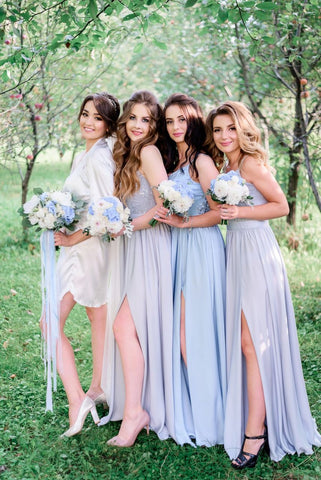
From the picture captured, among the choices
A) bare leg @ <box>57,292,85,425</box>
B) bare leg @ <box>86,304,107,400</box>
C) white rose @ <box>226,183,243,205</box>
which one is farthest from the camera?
bare leg @ <box>86,304,107,400</box>

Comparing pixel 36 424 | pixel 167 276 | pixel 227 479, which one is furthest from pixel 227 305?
pixel 36 424

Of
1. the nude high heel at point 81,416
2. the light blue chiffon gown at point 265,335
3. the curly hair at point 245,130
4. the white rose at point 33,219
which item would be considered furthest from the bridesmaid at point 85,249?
the light blue chiffon gown at point 265,335

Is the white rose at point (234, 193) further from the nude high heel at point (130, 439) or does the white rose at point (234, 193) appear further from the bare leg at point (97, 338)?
the nude high heel at point (130, 439)

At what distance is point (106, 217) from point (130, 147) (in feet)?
2.19

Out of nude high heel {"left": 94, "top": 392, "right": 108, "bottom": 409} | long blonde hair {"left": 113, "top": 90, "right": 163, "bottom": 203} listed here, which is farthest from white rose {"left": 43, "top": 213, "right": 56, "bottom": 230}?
nude high heel {"left": 94, "top": 392, "right": 108, "bottom": 409}

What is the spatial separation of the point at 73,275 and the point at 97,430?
3.44 ft

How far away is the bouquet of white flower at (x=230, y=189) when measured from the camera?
10.8 ft

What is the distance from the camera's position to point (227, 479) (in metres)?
3.43

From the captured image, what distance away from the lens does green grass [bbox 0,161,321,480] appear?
11.6ft

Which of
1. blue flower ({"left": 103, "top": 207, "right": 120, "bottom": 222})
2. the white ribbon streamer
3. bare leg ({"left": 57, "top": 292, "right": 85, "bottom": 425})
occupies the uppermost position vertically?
blue flower ({"left": 103, "top": 207, "right": 120, "bottom": 222})

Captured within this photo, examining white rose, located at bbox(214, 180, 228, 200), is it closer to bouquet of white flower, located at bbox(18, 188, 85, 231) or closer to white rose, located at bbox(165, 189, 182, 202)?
white rose, located at bbox(165, 189, 182, 202)

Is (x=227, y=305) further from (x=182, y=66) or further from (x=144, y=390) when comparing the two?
(x=182, y=66)

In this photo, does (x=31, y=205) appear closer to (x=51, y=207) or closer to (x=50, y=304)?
(x=51, y=207)

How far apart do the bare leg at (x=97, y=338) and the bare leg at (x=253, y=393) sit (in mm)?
1071
